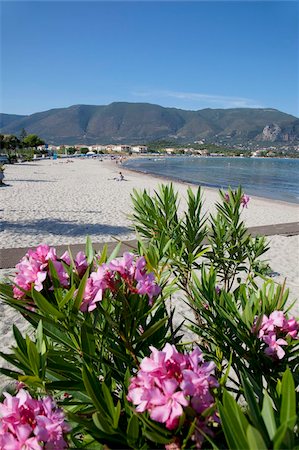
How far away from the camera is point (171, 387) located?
69cm

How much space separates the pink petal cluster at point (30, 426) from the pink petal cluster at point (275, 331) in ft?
2.26

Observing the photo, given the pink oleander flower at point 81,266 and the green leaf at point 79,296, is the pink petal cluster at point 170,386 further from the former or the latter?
the pink oleander flower at point 81,266

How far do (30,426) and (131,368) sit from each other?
1.34 ft

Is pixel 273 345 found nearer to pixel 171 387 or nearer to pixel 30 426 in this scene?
pixel 171 387

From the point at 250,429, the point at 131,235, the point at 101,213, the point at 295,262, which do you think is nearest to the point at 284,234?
the point at 295,262

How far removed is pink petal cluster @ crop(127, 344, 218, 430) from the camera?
69cm

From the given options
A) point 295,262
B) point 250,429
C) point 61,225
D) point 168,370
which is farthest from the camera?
Answer: point 61,225

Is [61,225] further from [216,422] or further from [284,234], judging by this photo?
[216,422]

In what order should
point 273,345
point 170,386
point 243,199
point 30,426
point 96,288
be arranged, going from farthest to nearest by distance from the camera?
1. point 243,199
2. point 273,345
3. point 96,288
4. point 30,426
5. point 170,386

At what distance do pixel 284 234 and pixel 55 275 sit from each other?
30.5 feet

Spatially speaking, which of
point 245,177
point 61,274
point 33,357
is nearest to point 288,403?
point 33,357

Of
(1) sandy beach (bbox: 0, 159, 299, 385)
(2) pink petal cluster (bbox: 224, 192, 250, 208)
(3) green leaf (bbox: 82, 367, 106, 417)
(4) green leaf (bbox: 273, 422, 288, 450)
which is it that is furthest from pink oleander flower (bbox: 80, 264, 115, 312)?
(1) sandy beach (bbox: 0, 159, 299, 385)

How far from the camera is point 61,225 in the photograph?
9.96 meters

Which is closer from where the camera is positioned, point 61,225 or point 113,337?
point 113,337
